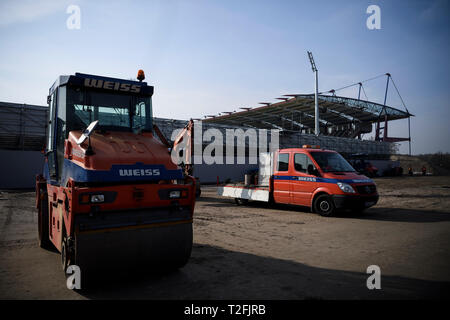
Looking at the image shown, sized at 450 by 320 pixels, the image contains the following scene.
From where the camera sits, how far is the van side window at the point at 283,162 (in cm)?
1053

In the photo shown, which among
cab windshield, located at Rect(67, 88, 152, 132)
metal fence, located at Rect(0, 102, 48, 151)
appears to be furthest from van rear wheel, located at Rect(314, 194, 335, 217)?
metal fence, located at Rect(0, 102, 48, 151)

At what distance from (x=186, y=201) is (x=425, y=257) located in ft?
13.6

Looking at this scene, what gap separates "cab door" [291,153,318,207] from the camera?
9.72 m

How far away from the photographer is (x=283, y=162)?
10.6m

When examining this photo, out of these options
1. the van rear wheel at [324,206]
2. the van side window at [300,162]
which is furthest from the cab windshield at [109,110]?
the van rear wheel at [324,206]

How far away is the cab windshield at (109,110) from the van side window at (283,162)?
20.8 ft

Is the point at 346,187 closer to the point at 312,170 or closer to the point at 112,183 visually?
the point at 312,170

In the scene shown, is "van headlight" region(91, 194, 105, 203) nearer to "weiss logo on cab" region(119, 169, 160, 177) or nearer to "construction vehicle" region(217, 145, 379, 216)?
"weiss logo on cab" region(119, 169, 160, 177)

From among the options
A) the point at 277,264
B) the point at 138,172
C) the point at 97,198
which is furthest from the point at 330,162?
the point at 97,198

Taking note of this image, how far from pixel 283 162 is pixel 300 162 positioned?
2.20 ft

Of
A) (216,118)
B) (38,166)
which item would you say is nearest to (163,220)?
(38,166)

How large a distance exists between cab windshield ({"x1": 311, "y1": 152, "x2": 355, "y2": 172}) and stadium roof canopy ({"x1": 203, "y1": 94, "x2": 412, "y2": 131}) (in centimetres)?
2890

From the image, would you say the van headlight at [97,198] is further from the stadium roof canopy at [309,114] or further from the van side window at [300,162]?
the stadium roof canopy at [309,114]
